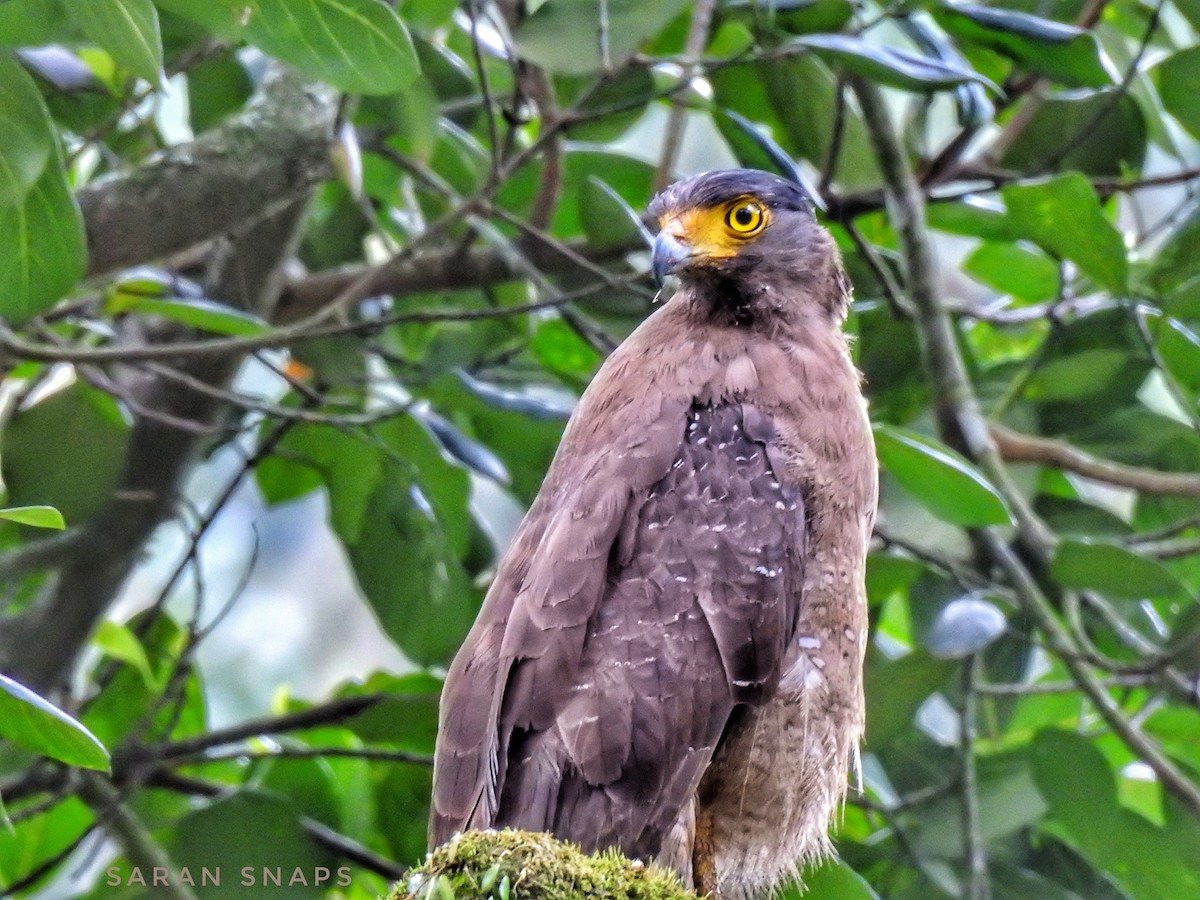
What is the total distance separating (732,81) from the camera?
3.82 m

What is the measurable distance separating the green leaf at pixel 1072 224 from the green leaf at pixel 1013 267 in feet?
2.08

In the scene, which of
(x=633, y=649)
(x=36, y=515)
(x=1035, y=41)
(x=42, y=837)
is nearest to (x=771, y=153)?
(x=1035, y=41)

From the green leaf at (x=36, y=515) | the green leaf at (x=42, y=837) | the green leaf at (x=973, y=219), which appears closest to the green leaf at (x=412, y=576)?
the green leaf at (x=42, y=837)

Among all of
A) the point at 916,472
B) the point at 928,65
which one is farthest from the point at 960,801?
the point at 928,65

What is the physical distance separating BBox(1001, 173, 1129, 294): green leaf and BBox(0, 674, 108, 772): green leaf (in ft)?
7.56

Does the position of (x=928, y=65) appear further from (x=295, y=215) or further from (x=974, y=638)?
(x=295, y=215)

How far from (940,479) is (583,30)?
1.29 m

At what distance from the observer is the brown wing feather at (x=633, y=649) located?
2.28m

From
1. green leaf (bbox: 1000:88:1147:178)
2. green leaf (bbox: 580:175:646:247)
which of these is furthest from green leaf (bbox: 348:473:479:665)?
green leaf (bbox: 1000:88:1147:178)

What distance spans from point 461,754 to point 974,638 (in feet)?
3.96

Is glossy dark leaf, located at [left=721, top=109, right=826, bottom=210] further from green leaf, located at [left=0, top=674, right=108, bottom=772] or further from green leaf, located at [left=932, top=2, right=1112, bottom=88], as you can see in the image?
green leaf, located at [left=0, top=674, right=108, bottom=772]

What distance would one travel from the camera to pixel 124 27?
7.42 feet

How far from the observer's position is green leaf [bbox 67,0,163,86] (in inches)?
88.2

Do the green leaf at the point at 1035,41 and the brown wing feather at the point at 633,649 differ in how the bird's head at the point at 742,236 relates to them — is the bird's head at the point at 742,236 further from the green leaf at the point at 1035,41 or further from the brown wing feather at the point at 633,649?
the green leaf at the point at 1035,41
